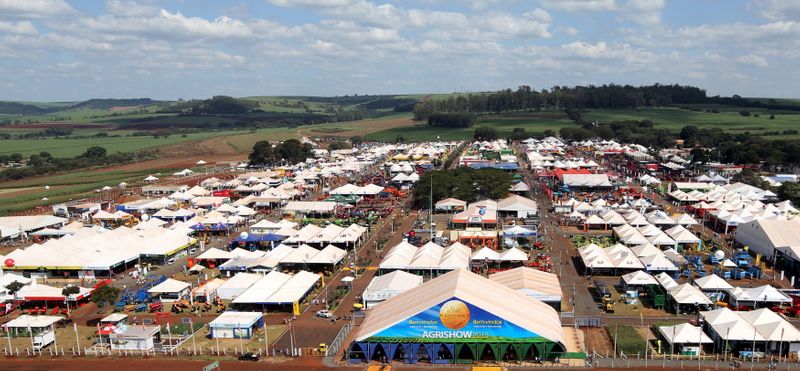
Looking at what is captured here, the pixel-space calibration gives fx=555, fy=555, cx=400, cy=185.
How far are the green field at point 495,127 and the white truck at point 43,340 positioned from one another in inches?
4712

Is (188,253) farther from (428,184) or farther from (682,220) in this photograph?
(682,220)

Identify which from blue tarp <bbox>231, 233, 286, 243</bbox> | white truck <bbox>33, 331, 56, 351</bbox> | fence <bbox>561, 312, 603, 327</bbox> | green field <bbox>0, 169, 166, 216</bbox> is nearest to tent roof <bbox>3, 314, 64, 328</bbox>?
white truck <bbox>33, 331, 56, 351</bbox>

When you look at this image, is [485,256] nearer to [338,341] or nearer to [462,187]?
[338,341]

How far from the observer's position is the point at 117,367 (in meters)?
23.1

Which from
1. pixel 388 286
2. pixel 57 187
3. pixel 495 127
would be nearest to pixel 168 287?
pixel 388 286

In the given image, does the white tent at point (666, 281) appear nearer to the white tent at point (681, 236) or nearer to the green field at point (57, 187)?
the white tent at point (681, 236)

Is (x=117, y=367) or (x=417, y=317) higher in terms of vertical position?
(x=417, y=317)

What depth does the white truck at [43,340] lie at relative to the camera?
992 inches

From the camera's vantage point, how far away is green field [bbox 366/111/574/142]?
14500cm

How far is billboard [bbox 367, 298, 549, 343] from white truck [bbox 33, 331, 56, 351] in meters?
15.6

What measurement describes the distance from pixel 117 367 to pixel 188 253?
19788 millimetres

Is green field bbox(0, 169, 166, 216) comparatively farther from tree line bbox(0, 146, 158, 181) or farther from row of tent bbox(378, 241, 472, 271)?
row of tent bbox(378, 241, 472, 271)

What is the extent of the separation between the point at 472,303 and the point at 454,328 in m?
1.30

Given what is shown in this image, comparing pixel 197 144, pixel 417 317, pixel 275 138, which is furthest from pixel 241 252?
pixel 275 138
